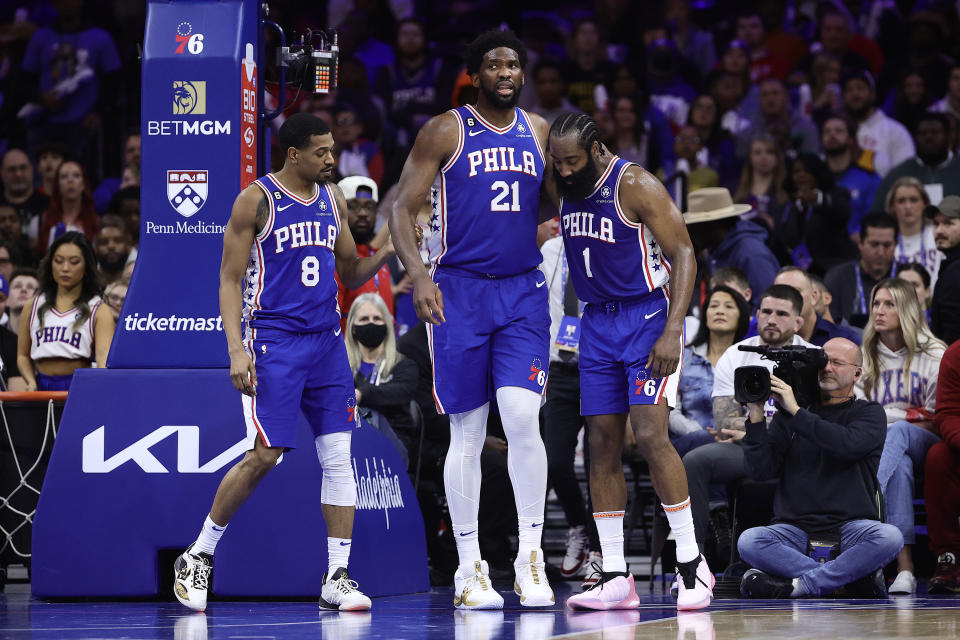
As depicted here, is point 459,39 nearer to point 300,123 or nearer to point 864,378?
point 864,378

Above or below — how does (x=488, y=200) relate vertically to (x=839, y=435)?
above

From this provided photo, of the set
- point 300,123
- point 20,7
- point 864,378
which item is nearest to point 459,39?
point 20,7

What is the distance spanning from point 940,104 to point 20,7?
30.5 ft

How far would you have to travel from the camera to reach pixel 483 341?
577 centimetres

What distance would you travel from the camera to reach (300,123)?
6027mm

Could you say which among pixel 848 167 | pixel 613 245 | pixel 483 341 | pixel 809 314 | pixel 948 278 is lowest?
pixel 483 341

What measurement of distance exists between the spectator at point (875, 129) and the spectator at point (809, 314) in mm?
3951

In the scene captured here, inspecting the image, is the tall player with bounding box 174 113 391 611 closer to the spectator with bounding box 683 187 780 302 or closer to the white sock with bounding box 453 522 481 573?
the white sock with bounding box 453 522 481 573

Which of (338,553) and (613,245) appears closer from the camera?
(613,245)

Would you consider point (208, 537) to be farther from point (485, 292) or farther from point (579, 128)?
point (579, 128)

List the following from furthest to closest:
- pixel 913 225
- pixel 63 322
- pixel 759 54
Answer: pixel 759 54
pixel 913 225
pixel 63 322

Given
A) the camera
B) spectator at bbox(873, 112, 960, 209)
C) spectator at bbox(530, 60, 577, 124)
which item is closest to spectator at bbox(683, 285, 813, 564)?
the camera

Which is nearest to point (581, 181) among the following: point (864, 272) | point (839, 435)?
point (839, 435)

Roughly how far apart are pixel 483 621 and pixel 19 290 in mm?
5574
